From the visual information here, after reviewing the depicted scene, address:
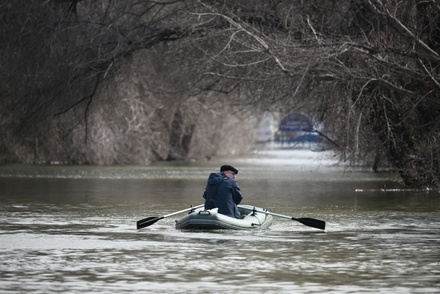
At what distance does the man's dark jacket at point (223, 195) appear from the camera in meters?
22.8

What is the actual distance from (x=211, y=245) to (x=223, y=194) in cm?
304

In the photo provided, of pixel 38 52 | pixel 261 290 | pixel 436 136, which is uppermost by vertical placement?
pixel 38 52

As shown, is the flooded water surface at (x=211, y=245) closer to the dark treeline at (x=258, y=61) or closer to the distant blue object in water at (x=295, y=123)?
the distant blue object in water at (x=295, y=123)

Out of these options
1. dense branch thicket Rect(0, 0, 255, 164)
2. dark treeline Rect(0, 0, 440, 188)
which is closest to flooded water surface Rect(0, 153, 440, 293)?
dark treeline Rect(0, 0, 440, 188)

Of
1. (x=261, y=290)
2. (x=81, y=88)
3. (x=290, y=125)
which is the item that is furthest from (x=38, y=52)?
(x=261, y=290)

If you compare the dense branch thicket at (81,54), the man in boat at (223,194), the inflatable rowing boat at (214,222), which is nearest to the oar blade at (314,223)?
the inflatable rowing boat at (214,222)

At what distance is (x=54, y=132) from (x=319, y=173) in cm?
1041

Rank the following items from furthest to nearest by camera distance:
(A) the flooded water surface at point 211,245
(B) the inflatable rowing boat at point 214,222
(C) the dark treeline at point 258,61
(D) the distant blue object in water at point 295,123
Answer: (D) the distant blue object in water at point 295,123 < (C) the dark treeline at point 258,61 < (B) the inflatable rowing boat at point 214,222 < (A) the flooded water surface at point 211,245

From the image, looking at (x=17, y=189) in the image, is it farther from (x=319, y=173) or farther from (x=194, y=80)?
(x=319, y=173)

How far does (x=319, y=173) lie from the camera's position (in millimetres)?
50844

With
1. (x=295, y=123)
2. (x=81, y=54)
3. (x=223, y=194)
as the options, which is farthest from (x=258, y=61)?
(x=295, y=123)

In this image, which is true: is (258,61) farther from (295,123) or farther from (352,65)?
(295,123)

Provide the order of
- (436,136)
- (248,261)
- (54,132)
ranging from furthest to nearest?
(54,132), (436,136), (248,261)

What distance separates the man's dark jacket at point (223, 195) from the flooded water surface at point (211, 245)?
687 millimetres
